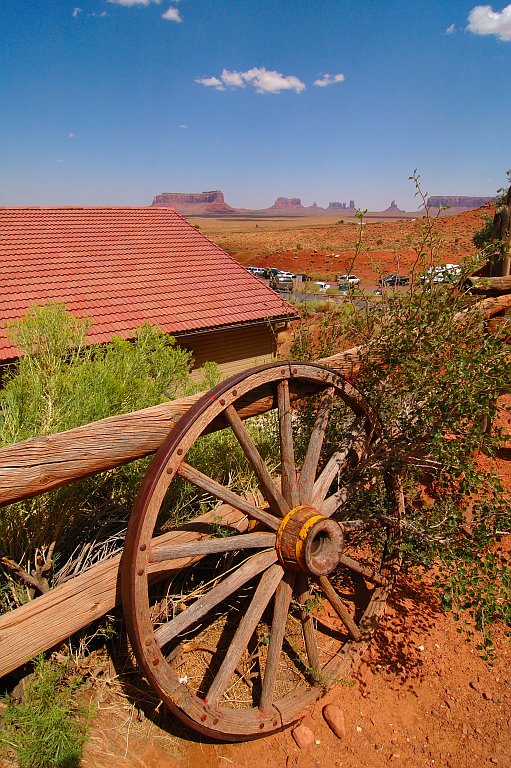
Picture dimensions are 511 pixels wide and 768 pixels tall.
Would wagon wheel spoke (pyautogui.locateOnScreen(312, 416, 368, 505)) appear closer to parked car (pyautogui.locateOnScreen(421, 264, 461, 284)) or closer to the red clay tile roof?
parked car (pyautogui.locateOnScreen(421, 264, 461, 284))

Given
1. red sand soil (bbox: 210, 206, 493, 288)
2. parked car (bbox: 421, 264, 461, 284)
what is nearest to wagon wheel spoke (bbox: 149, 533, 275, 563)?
parked car (bbox: 421, 264, 461, 284)

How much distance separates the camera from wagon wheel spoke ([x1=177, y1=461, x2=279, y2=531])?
2.33m

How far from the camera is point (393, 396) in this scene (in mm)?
3135

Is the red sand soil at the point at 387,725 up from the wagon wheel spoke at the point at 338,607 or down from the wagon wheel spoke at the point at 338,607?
down

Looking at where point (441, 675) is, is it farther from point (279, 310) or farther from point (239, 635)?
point (279, 310)

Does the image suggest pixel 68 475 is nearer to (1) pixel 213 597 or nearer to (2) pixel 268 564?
(1) pixel 213 597

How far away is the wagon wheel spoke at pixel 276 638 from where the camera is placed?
8.50ft

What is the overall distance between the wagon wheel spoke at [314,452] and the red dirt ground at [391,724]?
0.92 metres

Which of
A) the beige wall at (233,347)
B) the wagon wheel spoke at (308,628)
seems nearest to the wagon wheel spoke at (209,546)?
the wagon wheel spoke at (308,628)

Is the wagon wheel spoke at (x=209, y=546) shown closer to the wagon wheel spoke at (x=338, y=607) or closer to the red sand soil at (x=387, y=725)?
the wagon wheel spoke at (x=338, y=607)

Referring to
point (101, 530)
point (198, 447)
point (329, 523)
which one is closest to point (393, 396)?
point (329, 523)

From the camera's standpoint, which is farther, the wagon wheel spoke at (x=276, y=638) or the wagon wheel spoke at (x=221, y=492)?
the wagon wheel spoke at (x=276, y=638)

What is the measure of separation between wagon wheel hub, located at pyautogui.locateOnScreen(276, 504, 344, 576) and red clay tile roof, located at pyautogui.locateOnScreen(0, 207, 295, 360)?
5.57m

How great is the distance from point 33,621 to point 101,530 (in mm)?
863
